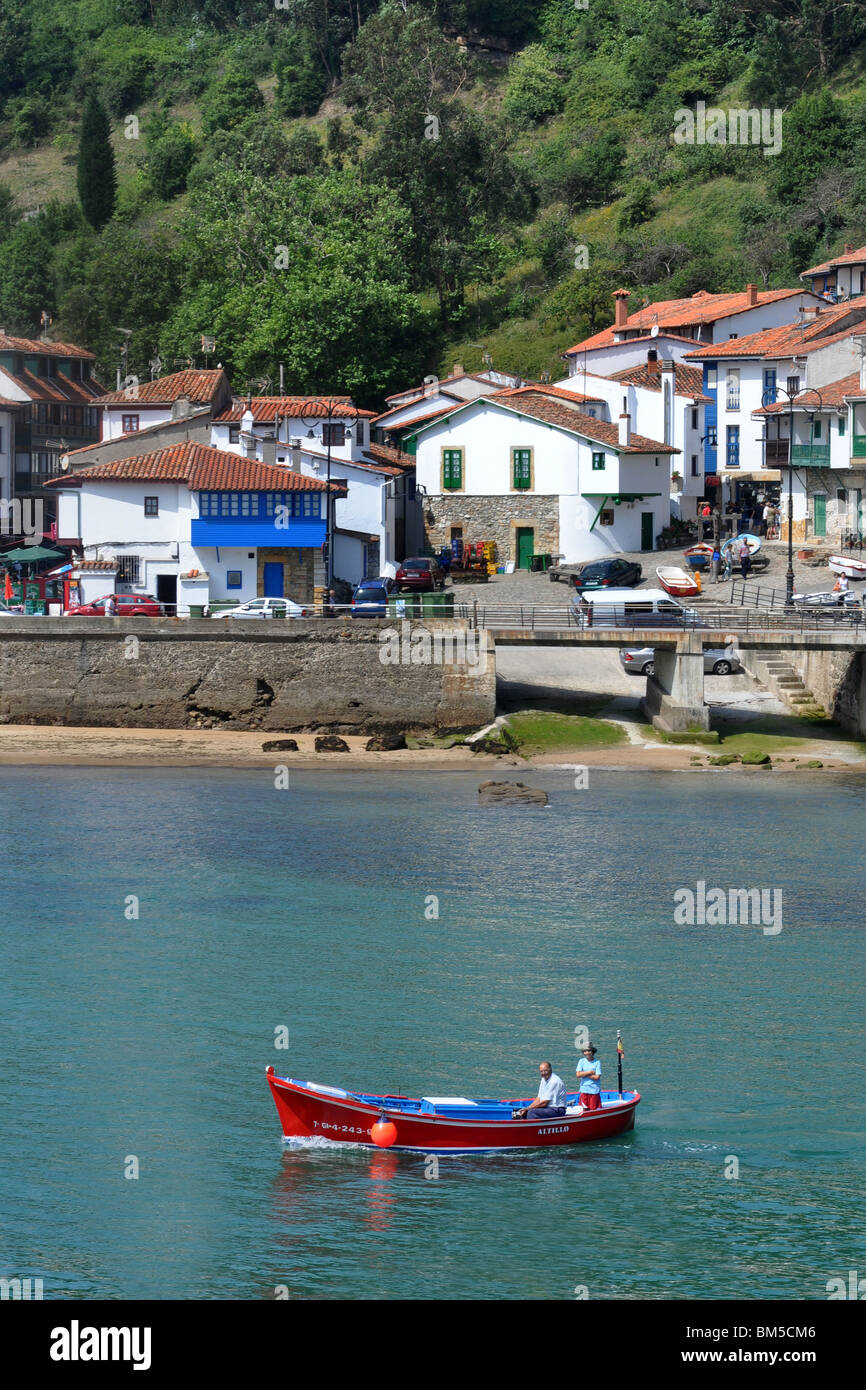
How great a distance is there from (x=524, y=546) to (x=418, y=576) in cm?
860

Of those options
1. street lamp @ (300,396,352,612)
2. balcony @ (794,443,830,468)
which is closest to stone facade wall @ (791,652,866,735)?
balcony @ (794,443,830,468)

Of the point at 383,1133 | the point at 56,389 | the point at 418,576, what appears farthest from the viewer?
the point at 56,389

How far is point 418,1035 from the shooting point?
29.0 meters

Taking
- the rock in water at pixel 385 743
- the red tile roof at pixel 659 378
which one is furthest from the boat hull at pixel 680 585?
the red tile roof at pixel 659 378

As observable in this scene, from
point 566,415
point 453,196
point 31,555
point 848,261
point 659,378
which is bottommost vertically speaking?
point 31,555

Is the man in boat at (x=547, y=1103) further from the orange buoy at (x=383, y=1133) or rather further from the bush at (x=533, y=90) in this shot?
the bush at (x=533, y=90)

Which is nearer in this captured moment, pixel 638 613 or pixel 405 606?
pixel 638 613

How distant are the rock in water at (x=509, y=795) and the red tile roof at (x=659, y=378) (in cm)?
3531

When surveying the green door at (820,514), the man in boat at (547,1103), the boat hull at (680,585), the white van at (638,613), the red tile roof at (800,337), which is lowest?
the man in boat at (547,1103)

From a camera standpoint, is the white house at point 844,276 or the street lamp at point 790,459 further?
the white house at point 844,276

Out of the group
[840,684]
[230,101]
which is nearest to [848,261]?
[840,684]

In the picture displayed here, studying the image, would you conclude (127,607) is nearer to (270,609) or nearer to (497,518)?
(270,609)

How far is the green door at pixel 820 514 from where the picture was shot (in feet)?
237

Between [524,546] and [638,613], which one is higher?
[524,546]
